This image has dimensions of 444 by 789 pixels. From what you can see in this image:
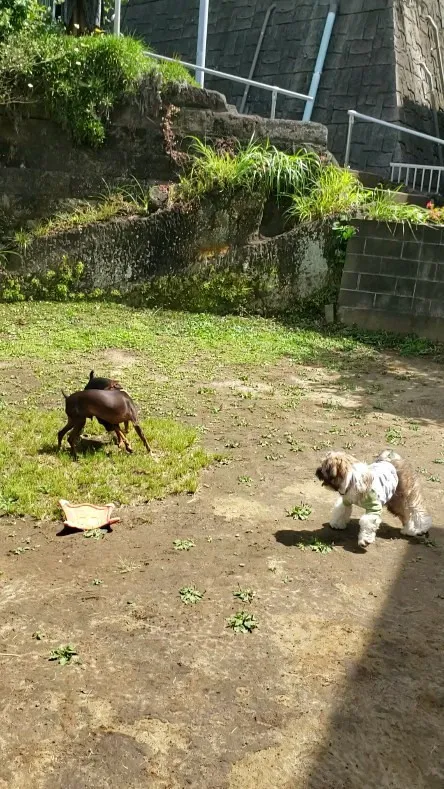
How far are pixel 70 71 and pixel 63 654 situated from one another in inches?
359

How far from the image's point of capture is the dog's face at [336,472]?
3764 mm

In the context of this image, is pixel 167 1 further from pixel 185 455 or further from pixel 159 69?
pixel 185 455

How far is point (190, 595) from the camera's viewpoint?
3264mm

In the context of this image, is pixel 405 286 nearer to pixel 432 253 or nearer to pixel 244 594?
pixel 432 253

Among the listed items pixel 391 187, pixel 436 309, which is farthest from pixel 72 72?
pixel 436 309

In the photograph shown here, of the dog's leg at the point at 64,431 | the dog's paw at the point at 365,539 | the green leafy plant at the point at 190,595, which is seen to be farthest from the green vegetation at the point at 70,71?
the green leafy plant at the point at 190,595

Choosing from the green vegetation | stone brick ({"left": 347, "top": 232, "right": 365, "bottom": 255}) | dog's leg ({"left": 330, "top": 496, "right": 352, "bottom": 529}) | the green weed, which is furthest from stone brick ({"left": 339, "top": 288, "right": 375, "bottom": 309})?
the green weed

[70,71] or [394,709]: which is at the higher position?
[70,71]

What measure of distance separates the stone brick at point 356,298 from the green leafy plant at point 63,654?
303 inches

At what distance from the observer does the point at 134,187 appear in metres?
10.4

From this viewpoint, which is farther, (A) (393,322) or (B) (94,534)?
(A) (393,322)

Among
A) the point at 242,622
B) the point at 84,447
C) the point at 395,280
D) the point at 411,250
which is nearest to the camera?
the point at 242,622

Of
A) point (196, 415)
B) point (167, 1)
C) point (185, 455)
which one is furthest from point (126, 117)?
point (167, 1)

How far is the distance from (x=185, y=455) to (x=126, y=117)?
279 inches
